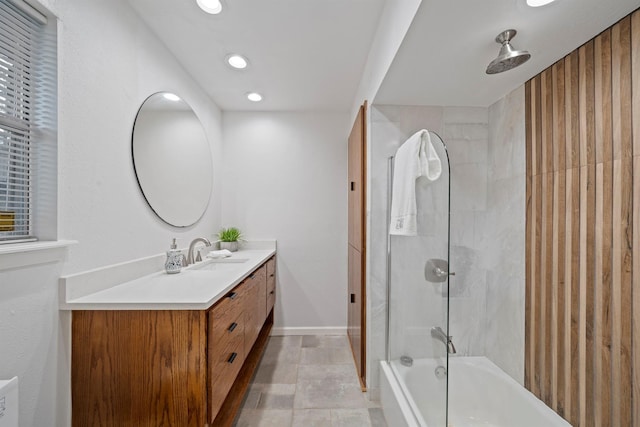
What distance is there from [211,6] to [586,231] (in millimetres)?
2214

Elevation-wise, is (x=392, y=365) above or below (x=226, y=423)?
above

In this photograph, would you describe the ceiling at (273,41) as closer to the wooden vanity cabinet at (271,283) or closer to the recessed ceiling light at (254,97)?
the recessed ceiling light at (254,97)

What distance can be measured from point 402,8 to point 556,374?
194 cm

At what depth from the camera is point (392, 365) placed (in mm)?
1860

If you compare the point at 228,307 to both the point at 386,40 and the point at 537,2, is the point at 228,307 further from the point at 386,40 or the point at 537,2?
the point at 537,2

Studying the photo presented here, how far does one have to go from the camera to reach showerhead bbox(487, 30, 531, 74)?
115cm

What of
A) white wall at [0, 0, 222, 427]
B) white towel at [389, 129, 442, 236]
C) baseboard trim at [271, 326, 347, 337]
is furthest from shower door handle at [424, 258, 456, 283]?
baseboard trim at [271, 326, 347, 337]

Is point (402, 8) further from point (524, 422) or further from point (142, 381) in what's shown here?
point (524, 422)

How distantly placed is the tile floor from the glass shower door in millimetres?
406

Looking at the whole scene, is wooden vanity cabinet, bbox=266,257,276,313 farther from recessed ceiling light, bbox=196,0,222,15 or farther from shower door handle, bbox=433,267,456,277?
recessed ceiling light, bbox=196,0,222,15

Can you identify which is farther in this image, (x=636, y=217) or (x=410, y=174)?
(x=410, y=174)

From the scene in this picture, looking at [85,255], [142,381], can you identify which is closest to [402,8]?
[85,255]

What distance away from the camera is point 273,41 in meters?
1.88

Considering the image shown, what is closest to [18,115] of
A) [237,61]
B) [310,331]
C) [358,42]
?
[237,61]
